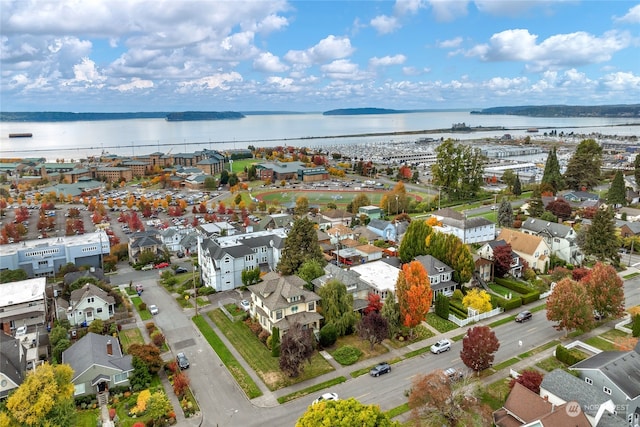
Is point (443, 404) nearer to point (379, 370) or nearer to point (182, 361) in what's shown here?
point (379, 370)

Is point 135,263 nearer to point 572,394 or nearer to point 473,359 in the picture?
point 473,359

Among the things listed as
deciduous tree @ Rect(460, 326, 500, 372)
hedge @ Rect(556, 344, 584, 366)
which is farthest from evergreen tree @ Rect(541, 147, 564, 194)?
deciduous tree @ Rect(460, 326, 500, 372)

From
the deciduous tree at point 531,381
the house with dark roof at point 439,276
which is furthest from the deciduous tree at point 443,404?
the house with dark roof at point 439,276

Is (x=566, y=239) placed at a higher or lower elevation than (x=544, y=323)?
higher

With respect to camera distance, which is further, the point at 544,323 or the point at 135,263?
the point at 135,263

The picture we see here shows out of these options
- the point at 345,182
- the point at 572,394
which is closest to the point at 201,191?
the point at 345,182

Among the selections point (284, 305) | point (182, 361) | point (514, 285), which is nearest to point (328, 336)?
point (284, 305)

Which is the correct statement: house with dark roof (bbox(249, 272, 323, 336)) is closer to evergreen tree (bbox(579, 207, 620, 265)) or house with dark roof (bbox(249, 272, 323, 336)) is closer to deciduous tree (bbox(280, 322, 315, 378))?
deciduous tree (bbox(280, 322, 315, 378))

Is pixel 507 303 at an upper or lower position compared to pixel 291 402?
upper
